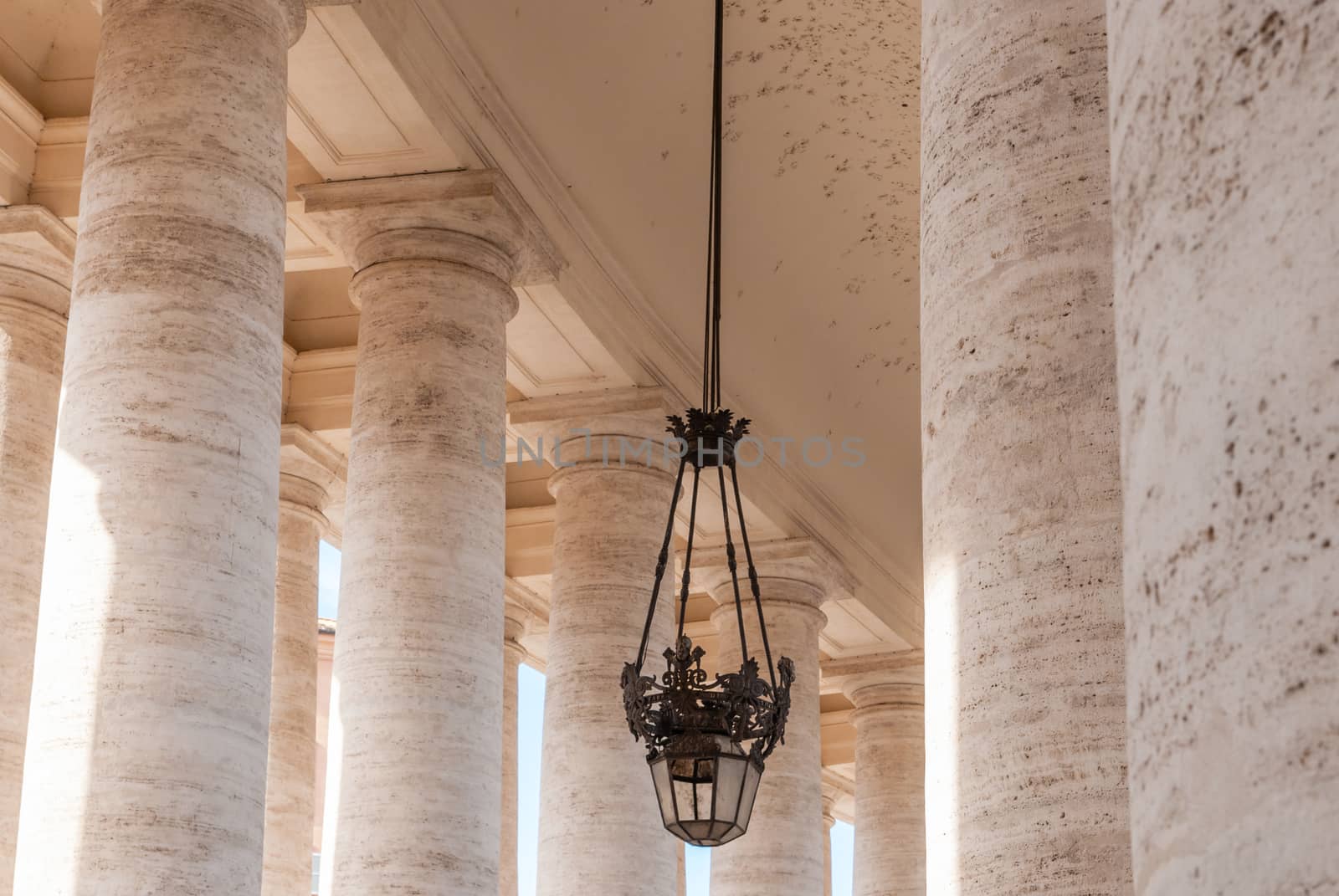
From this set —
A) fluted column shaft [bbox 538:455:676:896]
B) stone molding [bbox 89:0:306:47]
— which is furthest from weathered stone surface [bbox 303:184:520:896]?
fluted column shaft [bbox 538:455:676:896]

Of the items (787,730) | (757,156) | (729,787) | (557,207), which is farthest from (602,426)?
(729,787)

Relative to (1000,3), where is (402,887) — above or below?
below

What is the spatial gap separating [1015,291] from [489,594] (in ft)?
60.0

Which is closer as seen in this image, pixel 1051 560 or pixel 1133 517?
pixel 1133 517

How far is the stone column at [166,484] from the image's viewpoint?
60.1 feet

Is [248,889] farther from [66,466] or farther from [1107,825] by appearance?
[1107,825]

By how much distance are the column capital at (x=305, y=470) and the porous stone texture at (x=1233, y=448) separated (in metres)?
37.8

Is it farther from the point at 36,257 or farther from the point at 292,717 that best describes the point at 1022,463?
the point at 292,717

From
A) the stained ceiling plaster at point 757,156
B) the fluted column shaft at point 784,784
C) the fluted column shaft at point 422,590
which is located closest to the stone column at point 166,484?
the fluted column shaft at point 422,590

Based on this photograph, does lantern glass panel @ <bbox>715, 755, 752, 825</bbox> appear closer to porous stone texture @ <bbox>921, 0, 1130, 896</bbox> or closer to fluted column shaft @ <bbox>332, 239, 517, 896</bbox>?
porous stone texture @ <bbox>921, 0, 1130, 896</bbox>

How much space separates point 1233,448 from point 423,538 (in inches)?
974

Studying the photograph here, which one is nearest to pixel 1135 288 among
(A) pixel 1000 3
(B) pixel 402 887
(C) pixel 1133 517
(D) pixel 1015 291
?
(C) pixel 1133 517

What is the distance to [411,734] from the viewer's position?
2680cm

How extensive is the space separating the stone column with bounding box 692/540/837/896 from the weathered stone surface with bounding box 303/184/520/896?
16.1 meters
